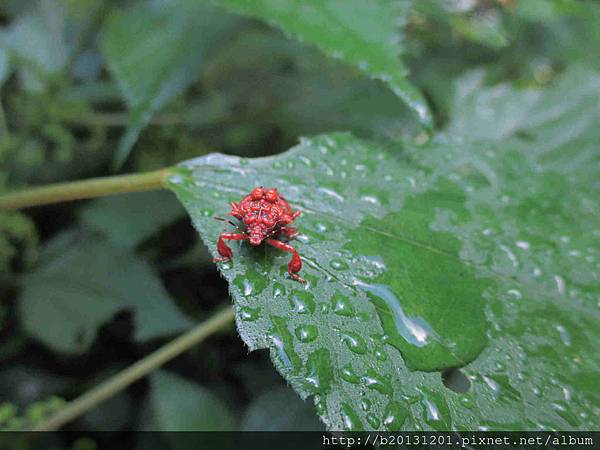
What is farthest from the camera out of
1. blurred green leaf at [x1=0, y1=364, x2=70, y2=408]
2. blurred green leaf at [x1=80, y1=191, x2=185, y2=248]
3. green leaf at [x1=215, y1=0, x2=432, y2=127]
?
blurred green leaf at [x1=80, y1=191, x2=185, y2=248]

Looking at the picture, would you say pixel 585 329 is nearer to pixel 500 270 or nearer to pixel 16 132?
pixel 500 270

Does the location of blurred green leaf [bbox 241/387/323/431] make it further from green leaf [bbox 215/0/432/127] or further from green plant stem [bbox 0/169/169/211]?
green leaf [bbox 215/0/432/127]

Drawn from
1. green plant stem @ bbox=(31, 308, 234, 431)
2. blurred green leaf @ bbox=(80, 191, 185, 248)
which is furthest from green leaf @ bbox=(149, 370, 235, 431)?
blurred green leaf @ bbox=(80, 191, 185, 248)

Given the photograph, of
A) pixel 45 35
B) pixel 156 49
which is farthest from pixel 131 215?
pixel 45 35

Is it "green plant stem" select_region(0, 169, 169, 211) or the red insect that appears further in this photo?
"green plant stem" select_region(0, 169, 169, 211)

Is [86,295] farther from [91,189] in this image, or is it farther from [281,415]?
[281,415]

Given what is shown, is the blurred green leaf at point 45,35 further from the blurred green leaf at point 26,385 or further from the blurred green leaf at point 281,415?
the blurred green leaf at point 281,415

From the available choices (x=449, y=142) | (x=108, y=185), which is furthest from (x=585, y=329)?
(x=108, y=185)
